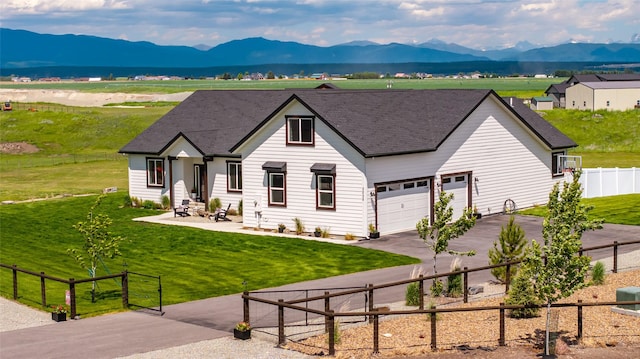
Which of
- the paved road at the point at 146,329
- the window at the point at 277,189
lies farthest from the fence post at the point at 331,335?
the window at the point at 277,189

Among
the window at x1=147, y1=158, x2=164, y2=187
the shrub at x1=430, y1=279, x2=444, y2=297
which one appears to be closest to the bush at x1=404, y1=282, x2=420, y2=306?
the shrub at x1=430, y1=279, x2=444, y2=297

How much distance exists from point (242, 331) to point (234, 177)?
82.1 ft

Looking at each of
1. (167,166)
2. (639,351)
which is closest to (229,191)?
(167,166)

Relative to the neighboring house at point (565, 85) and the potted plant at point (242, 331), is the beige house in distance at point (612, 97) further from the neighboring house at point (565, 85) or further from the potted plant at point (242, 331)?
the potted plant at point (242, 331)

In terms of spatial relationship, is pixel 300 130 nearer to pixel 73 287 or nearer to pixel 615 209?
pixel 615 209

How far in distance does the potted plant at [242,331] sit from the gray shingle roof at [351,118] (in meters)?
17.5

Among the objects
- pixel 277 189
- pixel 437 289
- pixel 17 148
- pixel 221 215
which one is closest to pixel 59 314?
pixel 437 289

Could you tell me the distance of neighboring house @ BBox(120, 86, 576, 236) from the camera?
41.2 meters

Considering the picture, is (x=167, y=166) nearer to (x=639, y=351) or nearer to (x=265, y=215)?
(x=265, y=215)

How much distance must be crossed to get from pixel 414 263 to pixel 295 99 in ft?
35.4

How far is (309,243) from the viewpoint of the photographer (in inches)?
1554

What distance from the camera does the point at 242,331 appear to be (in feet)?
76.2

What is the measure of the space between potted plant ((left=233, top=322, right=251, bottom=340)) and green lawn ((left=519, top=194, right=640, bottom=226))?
24.9 metres

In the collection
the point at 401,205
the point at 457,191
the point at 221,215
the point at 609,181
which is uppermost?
the point at 457,191
